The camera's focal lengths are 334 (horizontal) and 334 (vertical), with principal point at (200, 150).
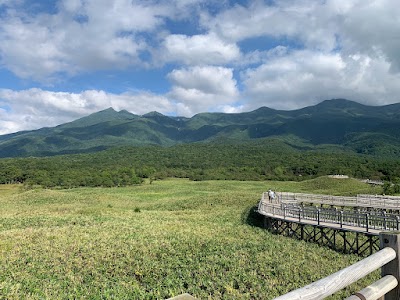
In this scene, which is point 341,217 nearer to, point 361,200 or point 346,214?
point 346,214

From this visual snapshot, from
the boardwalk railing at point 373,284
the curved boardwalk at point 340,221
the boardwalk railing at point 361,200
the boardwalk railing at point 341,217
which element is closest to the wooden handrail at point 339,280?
the boardwalk railing at point 373,284

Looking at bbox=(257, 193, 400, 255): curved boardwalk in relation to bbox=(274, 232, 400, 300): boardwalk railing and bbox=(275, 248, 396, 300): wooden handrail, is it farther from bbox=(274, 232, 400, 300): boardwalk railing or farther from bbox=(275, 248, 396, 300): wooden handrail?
bbox=(275, 248, 396, 300): wooden handrail

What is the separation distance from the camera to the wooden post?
14.3 feet

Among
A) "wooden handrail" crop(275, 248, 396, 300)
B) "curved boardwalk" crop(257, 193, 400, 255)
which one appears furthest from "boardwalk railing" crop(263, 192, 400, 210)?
"wooden handrail" crop(275, 248, 396, 300)

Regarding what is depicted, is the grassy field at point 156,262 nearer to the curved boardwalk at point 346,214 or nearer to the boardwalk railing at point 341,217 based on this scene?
the curved boardwalk at point 346,214

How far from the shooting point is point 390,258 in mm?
4309

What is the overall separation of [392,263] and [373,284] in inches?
24.1

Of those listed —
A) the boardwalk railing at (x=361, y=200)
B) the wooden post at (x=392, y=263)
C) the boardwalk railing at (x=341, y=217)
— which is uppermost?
the wooden post at (x=392, y=263)

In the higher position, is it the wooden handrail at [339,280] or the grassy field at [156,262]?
the wooden handrail at [339,280]

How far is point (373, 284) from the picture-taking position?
13.2ft

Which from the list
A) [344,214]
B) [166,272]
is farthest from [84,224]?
[344,214]

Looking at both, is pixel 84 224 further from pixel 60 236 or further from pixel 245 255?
pixel 245 255

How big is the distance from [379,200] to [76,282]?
3283cm

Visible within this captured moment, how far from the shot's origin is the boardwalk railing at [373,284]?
11.7 ft
